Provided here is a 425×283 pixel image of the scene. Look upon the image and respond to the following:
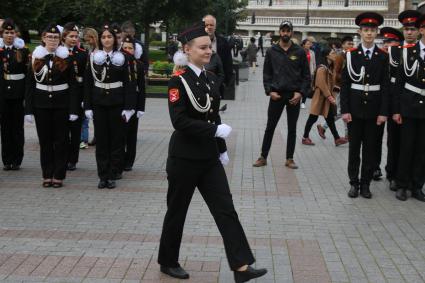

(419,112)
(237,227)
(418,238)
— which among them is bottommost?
(418,238)

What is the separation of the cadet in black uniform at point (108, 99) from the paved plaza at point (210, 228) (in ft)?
1.47

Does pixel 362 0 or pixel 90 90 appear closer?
pixel 90 90

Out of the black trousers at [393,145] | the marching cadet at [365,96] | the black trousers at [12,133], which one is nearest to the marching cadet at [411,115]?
the marching cadet at [365,96]

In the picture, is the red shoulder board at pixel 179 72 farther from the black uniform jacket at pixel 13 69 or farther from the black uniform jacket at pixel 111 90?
the black uniform jacket at pixel 13 69

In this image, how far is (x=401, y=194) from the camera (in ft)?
25.2

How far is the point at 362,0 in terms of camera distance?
65.6m

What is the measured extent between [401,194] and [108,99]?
3.91 m

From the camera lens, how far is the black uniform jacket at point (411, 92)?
7.41 m

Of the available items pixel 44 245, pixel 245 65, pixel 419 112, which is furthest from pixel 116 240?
pixel 245 65

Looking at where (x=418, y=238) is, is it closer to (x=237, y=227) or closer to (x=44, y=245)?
(x=237, y=227)

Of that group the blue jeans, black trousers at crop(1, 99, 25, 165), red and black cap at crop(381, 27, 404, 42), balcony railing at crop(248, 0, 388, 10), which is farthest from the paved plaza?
balcony railing at crop(248, 0, 388, 10)

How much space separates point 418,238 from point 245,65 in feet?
86.2

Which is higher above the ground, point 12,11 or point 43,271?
point 12,11

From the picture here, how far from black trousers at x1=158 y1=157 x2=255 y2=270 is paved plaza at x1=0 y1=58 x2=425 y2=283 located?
1.21 ft
